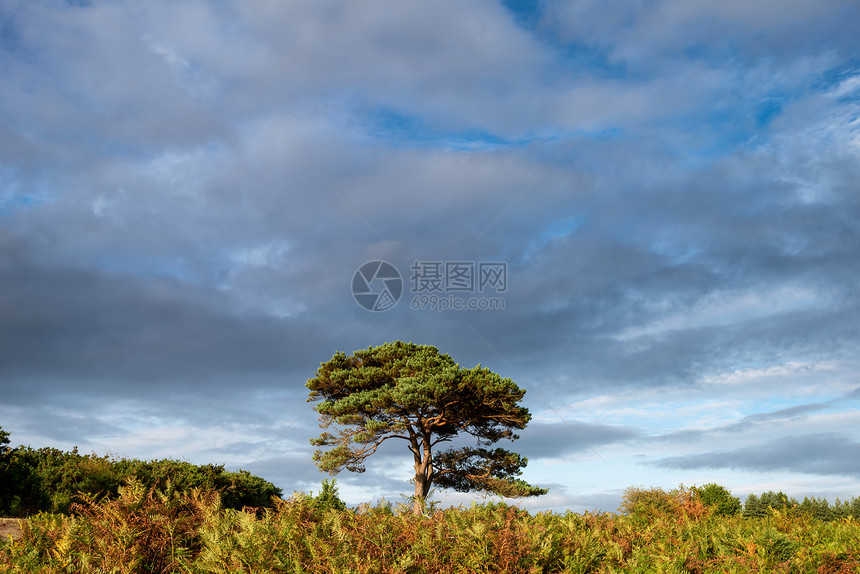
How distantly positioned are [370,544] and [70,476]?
23.9m

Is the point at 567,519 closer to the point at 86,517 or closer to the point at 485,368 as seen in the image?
the point at 86,517

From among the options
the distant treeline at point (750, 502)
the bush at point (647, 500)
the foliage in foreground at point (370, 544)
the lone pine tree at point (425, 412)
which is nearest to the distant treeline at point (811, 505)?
the distant treeline at point (750, 502)

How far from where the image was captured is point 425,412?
94.3ft

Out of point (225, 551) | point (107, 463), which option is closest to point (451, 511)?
point (225, 551)

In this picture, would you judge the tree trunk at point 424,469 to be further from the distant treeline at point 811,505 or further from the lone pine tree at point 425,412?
the distant treeline at point 811,505

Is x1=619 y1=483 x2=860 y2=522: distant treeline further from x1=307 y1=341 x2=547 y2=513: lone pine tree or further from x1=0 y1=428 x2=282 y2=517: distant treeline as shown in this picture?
x1=0 y1=428 x2=282 y2=517: distant treeline

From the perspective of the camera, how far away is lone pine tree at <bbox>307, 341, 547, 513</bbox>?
27.5 meters

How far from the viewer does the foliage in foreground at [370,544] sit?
491 cm

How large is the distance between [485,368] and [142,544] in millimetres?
22994

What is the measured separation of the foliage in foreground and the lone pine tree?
68.6 feet

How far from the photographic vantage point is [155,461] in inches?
1029

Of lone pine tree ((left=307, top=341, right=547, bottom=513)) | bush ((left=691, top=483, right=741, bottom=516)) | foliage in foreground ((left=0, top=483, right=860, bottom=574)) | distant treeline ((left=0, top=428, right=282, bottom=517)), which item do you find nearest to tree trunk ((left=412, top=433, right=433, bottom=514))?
lone pine tree ((left=307, top=341, right=547, bottom=513))

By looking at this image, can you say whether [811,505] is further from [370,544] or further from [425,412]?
[370,544]

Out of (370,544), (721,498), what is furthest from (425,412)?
(370,544)
